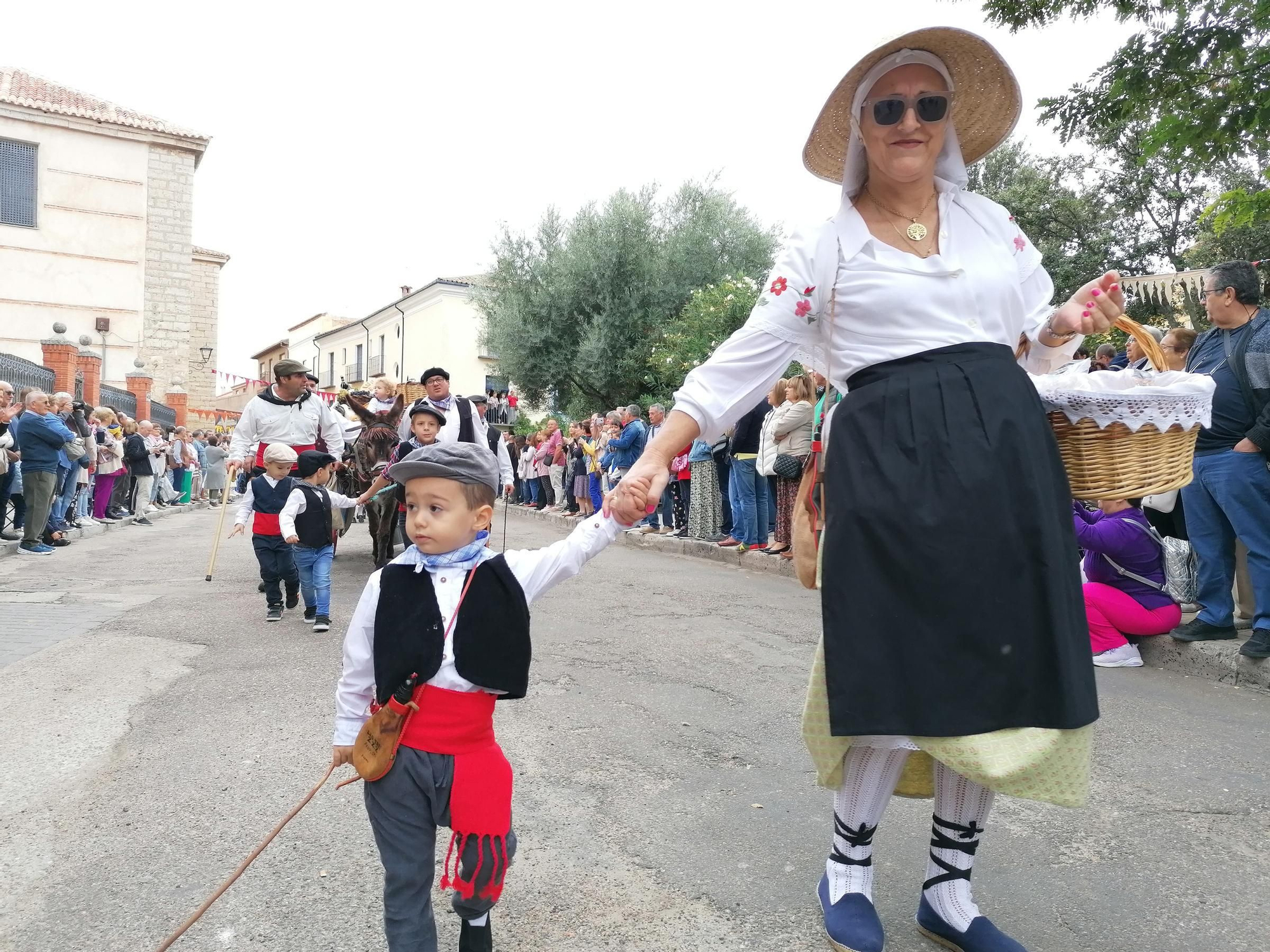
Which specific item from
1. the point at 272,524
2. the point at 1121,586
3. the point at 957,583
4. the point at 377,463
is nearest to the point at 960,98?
the point at 957,583

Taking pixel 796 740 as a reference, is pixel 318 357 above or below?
above

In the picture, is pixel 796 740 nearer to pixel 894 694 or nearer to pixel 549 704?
pixel 549 704

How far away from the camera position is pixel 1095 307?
238 centimetres

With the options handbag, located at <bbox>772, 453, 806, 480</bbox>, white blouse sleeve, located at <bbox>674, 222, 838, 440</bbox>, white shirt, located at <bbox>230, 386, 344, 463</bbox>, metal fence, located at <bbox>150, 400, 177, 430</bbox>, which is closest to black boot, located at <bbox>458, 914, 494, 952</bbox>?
white blouse sleeve, located at <bbox>674, 222, 838, 440</bbox>

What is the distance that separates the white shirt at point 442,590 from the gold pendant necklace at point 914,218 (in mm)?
1028

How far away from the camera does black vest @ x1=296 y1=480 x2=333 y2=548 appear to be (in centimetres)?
711

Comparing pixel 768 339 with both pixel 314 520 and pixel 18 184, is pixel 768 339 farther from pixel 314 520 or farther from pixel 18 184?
pixel 18 184

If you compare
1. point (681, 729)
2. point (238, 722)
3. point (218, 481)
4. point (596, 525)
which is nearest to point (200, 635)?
point (238, 722)

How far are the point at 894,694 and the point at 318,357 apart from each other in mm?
77057

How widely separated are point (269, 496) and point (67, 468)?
826 centimetres

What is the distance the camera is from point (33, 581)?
9.52 meters

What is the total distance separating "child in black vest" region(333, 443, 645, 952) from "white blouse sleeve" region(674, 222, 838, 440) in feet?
1.30

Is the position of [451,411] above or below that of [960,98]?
below

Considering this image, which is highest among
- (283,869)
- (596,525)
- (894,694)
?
(596,525)
